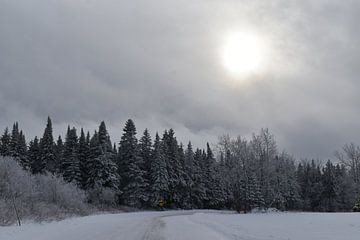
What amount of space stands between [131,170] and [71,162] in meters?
11.2

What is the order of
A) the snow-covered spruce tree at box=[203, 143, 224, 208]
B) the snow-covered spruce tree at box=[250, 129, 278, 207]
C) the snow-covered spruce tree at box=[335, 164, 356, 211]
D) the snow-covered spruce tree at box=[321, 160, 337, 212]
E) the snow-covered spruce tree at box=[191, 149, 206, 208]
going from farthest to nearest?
the snow-covered spruce tree at box=[321, 160, 337, 212], the snow-covered spruce tree at box=[203, 143, 224, 208], the snow-covered spruce tree at box=[191, 149, 206, 208], the snow-covered spruce tree at box=[335, 164, 356, 211], the snow-covered spruce tree at box=[250, 129, 278, 207]

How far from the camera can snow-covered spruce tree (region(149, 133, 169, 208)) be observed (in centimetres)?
8138

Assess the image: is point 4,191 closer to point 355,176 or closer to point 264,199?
point 264,199

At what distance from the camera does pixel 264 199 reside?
73562 millimetres

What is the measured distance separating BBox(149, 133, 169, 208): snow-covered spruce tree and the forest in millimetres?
192

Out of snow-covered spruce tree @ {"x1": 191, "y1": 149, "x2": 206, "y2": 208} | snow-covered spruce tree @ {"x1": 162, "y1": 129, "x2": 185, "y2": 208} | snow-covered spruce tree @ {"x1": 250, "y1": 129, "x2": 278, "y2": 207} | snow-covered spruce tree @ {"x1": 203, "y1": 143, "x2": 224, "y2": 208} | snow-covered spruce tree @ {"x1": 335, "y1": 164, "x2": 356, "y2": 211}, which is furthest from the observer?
snow-covered spruce tree @ {"x1": 203, "y1": 143, "x2": 224, "y2": 208}

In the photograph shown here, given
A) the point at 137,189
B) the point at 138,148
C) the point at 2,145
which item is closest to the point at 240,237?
the point at 137,189

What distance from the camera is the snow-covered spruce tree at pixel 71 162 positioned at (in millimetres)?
75188

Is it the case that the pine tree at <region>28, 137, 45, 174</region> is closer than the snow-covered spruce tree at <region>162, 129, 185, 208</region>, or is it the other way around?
the pine tree at <region>28, 137, 45, 174</region>

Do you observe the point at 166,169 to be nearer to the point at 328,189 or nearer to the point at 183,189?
the point at 183,189

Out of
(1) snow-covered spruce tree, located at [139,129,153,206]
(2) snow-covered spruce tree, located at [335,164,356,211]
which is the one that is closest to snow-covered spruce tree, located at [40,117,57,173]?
(1) snow-covered spruce tree, located at [139,129,153,206]

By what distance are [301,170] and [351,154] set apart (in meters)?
36.1

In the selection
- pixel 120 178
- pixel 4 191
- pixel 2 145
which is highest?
pixel 2 145

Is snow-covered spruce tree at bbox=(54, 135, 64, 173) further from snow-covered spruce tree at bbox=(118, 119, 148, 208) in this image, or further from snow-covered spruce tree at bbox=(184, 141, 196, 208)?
snow-covered spruce tree at bbox=(184, 141, 196, 208)
